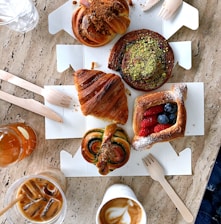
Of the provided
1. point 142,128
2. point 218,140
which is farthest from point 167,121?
point 218,140

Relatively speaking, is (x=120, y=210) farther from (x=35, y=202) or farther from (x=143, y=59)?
(x=143, y=59)

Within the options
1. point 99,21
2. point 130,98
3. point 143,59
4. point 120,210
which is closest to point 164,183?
point 120,210

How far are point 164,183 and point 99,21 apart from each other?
0.56 meters

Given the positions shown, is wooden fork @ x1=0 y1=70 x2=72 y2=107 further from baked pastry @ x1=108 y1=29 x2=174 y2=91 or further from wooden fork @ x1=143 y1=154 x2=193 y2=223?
wooden fork @ x1=143 y1=154 x2=193 y2=223

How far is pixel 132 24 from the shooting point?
1719mm

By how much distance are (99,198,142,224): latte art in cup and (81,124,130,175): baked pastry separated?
102mm

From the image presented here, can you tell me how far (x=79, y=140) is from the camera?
1.74 meters

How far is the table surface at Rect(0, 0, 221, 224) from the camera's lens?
1.72m

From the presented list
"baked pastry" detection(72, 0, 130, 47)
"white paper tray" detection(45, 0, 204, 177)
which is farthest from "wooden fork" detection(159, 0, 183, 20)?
"baked pastry" detection(72, 0, 130, 47)

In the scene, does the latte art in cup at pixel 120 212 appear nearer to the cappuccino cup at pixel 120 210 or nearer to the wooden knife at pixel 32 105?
the cappuccino cup at pixel 120 210

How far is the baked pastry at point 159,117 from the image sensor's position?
1637 millimetres

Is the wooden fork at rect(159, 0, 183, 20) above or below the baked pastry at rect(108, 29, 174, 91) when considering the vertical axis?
above

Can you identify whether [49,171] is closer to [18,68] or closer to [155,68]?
[18,68]

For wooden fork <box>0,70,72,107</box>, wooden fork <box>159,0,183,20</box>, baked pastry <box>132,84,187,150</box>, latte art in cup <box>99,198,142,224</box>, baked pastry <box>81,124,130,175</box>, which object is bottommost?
latte art in cup <box>99,198,142,224</box>
